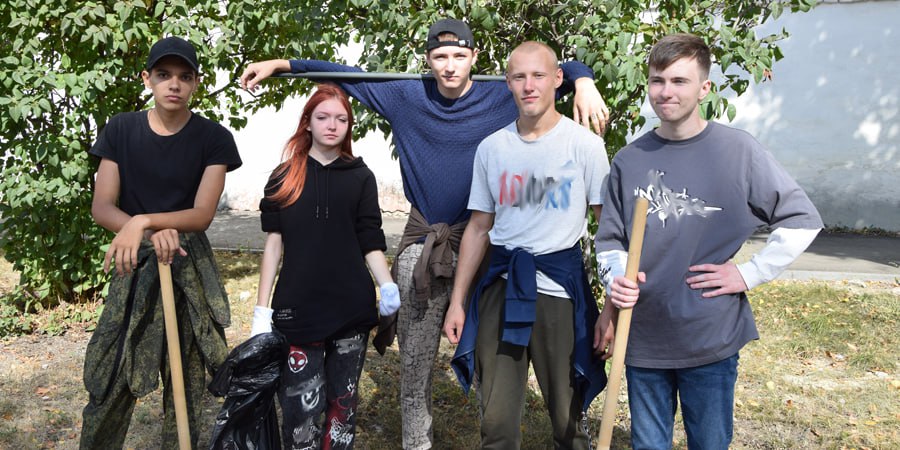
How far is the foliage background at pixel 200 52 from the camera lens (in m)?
4.45

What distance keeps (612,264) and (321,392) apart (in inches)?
51.0

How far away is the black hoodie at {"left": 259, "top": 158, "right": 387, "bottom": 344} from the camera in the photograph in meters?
3.15

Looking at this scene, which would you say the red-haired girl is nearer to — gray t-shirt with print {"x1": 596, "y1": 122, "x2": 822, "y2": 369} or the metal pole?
the metal pole

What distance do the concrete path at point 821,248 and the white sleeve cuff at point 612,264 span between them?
245 inches

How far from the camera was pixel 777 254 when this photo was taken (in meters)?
2.55

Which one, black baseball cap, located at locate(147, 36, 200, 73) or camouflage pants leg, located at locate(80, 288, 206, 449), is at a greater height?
black baseball cap, located at locate(147, 36, 200, 73)

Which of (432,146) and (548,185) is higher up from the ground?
(432,146)

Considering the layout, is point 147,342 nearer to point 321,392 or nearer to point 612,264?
point 321,392

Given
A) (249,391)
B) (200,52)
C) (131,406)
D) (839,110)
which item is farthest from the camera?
(839,110)

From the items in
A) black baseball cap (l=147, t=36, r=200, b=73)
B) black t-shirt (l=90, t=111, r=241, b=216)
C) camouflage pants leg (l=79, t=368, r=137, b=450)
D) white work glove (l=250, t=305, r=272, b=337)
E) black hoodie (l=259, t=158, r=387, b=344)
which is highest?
black baseball cap (l=147, t=36, r=200, b=73)

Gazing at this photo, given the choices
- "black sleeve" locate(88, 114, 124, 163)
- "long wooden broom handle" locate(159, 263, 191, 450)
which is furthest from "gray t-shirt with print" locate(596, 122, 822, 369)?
"black sleeve" locate(88, 114, 124, 163)

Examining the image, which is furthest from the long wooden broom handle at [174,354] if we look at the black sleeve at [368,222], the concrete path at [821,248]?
the concrete path at [821,248]

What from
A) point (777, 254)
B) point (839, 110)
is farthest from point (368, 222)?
point (839, 110)

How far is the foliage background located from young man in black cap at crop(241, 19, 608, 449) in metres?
1.08
